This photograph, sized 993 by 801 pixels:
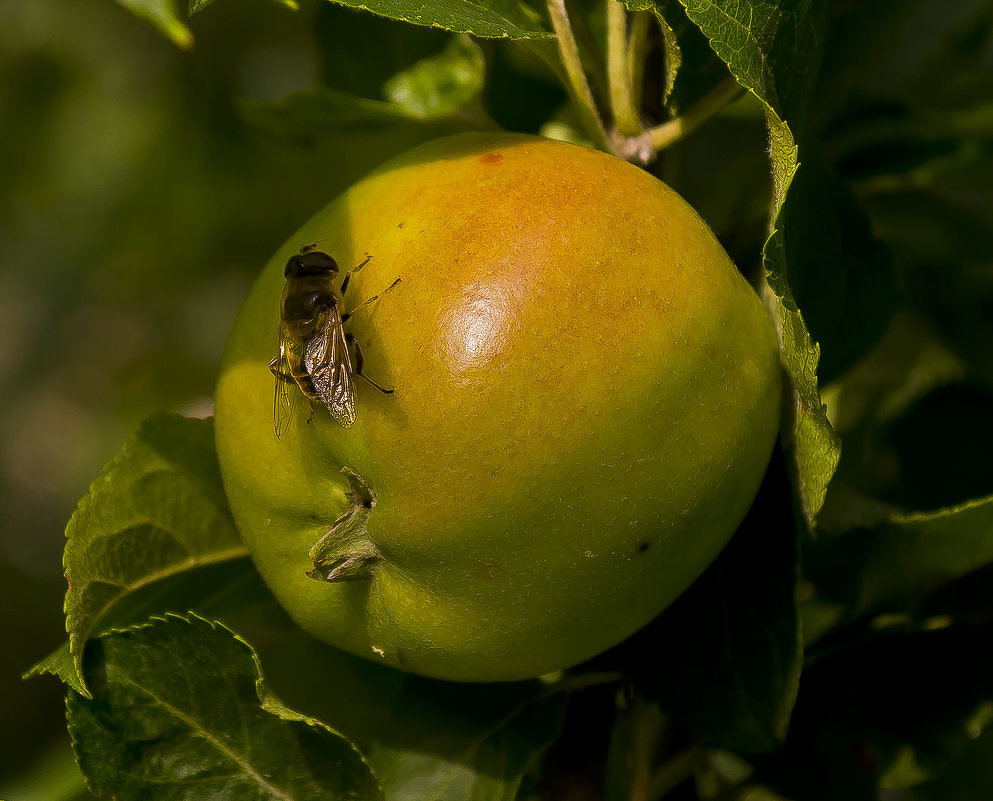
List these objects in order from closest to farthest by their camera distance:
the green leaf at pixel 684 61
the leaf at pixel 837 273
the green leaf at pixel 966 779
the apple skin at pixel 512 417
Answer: the apple skin at pixel 512 417 < the green leaf at pixel 684 61 < the leaf at pixel 837 273 < the green leaf at pixel 966 779

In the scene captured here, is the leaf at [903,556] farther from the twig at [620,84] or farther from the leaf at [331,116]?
the leaf at [331,116]

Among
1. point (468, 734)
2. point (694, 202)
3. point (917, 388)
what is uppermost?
point (694, 202)

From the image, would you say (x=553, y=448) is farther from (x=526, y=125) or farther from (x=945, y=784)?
(x=945, y=784)

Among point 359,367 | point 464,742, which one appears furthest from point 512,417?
point 464,742

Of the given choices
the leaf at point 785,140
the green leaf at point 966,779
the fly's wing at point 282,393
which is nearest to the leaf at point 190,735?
the fly's wing at point 282,393

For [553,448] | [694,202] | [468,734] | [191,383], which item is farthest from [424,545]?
[191,383]

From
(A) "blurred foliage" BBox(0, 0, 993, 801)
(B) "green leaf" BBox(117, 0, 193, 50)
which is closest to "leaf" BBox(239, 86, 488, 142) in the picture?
(A) "blurred foliage" BBox(0, 0, 993, 801)
